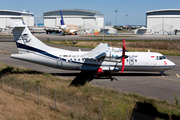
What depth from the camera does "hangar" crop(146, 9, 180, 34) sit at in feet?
443

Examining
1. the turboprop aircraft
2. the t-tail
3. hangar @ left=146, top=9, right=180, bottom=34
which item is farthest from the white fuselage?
hangar @ left=146, top=9, right=180, bottom=34

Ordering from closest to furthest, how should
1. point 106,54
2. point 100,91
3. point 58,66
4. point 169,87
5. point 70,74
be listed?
point 100,91
point 169,87
point 106,54
point 58,66
point 70,74

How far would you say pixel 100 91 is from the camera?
2009 cm

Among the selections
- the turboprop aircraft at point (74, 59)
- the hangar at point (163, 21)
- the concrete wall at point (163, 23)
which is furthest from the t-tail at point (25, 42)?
the concrete wall at point (163, 23)

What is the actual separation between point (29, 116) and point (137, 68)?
16442 millimetres

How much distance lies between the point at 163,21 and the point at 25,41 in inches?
5107

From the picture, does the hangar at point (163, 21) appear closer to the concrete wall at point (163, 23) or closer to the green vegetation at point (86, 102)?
the concrete wall at point (163, 23)

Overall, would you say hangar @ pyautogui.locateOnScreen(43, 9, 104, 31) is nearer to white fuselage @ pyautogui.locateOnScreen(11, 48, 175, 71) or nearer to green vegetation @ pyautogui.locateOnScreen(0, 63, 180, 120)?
white fuselage @ pyautogui.locateOnScreen(11, 48, 175, 71)

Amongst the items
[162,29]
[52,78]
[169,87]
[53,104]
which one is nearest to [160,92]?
[169,87]

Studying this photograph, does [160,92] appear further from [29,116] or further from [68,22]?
[68,22]

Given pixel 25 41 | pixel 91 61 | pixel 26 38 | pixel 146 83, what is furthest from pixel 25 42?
pixel 146 83

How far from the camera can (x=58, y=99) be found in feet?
53.5

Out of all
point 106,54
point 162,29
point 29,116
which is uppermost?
point 162,29

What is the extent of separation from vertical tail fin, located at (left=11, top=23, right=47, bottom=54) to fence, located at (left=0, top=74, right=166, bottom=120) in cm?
602
